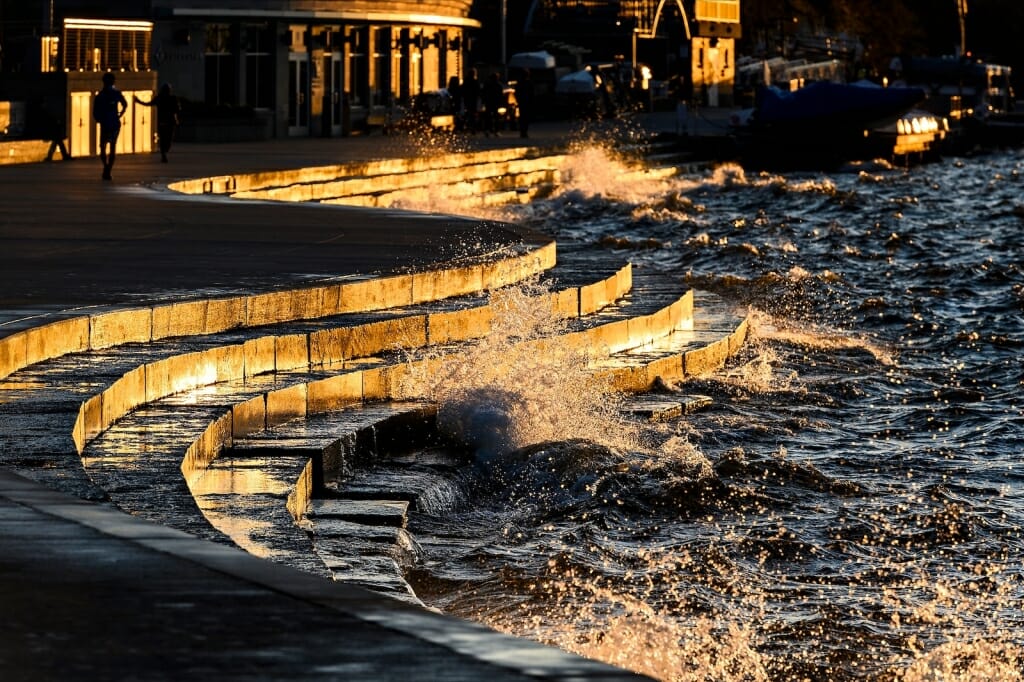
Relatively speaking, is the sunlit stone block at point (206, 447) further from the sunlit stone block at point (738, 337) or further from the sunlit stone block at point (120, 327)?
the sunlit stone block at point (738, 337)

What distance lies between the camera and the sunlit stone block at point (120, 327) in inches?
384

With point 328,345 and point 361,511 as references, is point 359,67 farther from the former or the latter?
point 361,511

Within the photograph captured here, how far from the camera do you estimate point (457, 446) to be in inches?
399

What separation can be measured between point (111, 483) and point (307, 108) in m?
35.3

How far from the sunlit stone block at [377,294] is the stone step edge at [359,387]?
43.8 inches

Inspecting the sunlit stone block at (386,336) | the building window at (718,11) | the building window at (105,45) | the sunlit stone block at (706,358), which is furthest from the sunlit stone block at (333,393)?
the building window at (718,11)

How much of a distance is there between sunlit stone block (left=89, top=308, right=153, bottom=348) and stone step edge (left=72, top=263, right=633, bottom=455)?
0.51m

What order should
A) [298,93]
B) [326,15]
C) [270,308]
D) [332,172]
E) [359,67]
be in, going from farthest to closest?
[359,67] → [298,93] → [326,15] → [332,172] → [270,308]

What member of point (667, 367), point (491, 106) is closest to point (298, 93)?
point (491, 106)

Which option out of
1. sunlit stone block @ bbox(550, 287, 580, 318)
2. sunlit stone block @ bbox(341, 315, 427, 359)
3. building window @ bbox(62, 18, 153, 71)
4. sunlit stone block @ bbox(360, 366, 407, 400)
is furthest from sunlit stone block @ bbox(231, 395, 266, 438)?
building window @ bbox(62, 18, 153, 71)

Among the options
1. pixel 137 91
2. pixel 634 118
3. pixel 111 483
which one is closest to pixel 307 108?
pixel 137 91

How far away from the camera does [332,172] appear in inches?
1051

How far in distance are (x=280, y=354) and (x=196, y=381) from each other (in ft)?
2.84

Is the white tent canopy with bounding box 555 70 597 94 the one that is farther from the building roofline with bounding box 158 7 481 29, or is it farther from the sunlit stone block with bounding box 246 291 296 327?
the sunlit stone block with bounding box 246 291 296 327
